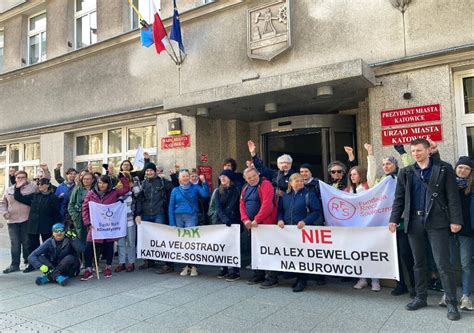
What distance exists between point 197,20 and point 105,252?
17.1 ft

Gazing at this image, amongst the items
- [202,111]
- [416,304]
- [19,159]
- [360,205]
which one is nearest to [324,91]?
[360,205]

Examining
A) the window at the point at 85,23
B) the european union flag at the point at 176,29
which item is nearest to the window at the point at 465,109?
the european union flag at the point at 176,29

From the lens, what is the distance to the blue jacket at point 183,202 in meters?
6.56

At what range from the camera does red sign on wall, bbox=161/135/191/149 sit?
8.51 m

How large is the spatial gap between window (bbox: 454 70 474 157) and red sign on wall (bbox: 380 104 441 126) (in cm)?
43

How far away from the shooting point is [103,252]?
7.16 m

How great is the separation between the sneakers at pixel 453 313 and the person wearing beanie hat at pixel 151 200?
4.54 m

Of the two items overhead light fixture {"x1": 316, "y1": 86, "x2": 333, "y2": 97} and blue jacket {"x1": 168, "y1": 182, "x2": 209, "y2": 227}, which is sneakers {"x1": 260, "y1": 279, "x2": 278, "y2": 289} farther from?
overhead light fixture {"x1": 316, "y1": 86, "x2": 333, "y2": 97}

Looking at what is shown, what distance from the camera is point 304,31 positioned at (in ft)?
23.5

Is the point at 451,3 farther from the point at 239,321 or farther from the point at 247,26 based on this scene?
the point at 239,321

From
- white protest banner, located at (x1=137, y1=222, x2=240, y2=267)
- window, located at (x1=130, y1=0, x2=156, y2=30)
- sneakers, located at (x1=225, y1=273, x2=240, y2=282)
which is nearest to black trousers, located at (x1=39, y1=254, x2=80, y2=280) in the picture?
white protest banner, located at (x1=137, y1=222, x2=240, y2=267)

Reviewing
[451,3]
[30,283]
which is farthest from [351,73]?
[30,283]

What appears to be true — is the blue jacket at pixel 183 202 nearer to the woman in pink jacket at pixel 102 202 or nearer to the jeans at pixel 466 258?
the woman in pink jacket at pixel 102 202

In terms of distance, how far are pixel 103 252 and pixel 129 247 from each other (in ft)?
1.67
